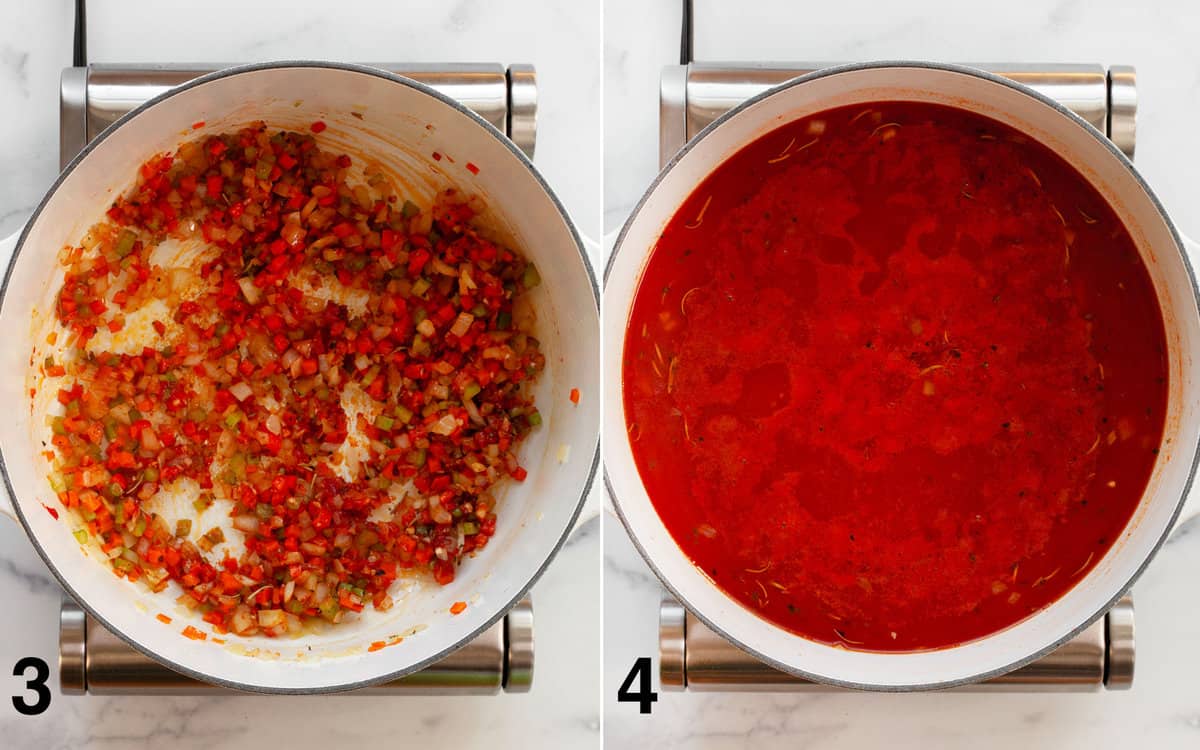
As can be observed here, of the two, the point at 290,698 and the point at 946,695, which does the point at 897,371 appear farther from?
the point at 290,698

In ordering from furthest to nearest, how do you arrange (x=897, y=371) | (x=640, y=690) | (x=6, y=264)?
(x=640, y=690) < (x=897, y=371) < (x=6, y=264)

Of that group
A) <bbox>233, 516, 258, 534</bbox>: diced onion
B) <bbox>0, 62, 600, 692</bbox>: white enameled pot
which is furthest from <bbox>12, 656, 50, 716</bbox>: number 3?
<bbox>233, 516, 258, 534</bbox>: diced onion

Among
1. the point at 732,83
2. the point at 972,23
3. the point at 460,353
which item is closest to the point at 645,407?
the point at 460,353

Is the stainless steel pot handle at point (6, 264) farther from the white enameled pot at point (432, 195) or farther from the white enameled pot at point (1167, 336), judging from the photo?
the white enameled pot at point (1167, 336)

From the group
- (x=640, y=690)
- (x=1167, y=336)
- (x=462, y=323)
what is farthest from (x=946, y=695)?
(x=462, y=323)

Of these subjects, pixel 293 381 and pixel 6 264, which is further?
pixel 293 381

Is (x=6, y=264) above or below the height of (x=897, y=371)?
above

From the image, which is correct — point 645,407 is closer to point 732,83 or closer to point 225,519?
point 732,83

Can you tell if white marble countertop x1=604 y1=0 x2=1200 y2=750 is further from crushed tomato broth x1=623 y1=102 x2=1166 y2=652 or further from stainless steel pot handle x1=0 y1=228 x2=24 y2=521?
stainless steel pot handle x1=0 y1=228 x2=24 y2=521

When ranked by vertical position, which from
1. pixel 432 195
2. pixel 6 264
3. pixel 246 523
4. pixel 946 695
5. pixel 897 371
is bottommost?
pixel 946 695
